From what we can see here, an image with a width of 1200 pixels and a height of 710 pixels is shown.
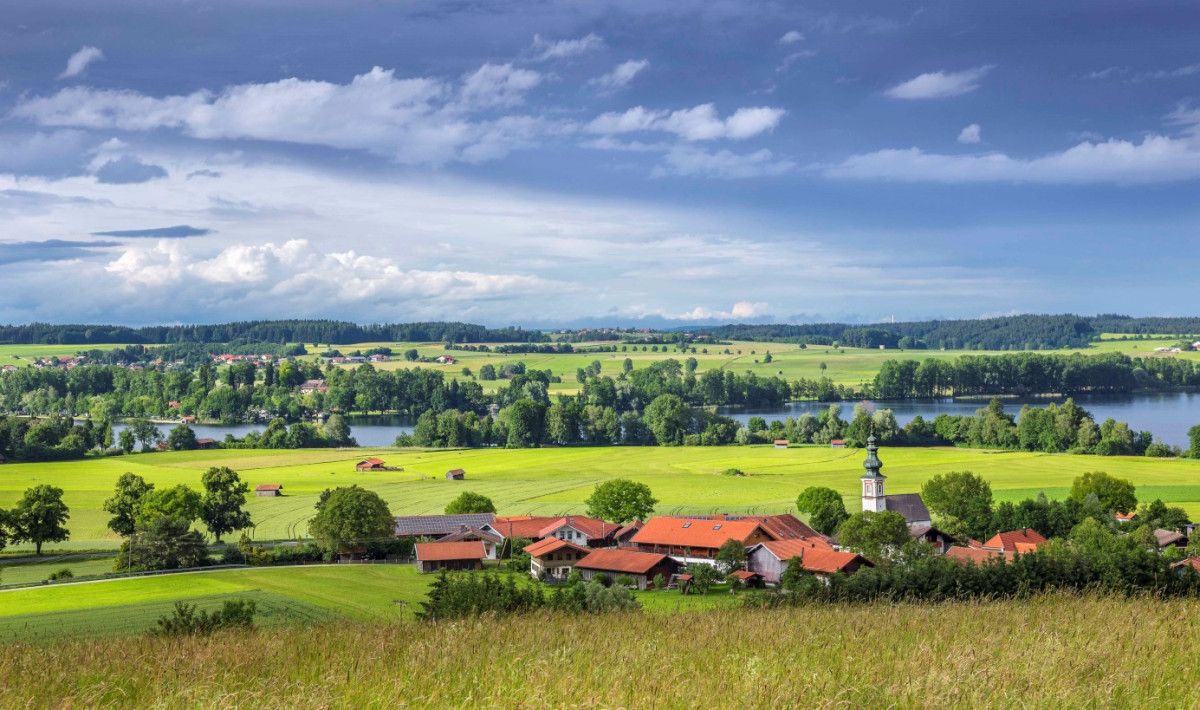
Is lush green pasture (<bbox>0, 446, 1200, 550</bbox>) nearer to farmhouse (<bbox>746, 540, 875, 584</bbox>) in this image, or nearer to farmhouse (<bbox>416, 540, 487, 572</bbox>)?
farmhouse (<bbox>416, 540, 487, 572</bbox>)

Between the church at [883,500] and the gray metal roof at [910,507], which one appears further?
the gray metal roof at [910,507]

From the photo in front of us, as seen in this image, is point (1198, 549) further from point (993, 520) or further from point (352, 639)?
point (352, 639)

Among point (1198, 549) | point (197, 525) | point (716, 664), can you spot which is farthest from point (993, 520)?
point (716, 664)

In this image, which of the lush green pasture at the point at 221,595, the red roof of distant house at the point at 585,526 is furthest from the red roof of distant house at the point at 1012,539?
the lush green pasture at the point at 221,595

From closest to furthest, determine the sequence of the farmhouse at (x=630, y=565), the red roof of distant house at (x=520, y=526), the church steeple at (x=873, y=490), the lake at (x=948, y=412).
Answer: the farmhouse at (x=630, y=565), the red roof of distant house at (x=520, y=526), the church steeple at (x=873, y=490), the lake at (x=948, y=412)

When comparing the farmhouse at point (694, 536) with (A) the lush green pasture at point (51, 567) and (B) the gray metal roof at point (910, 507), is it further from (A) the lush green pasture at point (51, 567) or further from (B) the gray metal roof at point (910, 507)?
(A) the lush green pasture at point (51, 567)
